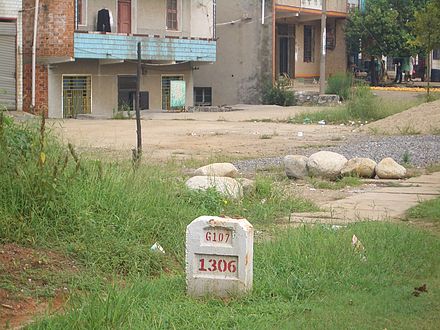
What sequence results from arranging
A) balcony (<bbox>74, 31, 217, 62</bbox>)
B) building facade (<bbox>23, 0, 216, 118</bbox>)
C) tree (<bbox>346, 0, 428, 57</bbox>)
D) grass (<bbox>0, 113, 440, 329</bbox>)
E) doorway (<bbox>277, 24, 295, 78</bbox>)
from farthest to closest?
doorway (<bbox>277, 24, 295, 78</bbox>), tree (<bbox>346, 0, 428, 57</bbox>), balcony (<bbox>74, 31, 217, 62</bbox>), building facade (<bbox>23, 0, 216, 118</bbox>), grass (<bbox>0, 113, 440, 329</bbox>)

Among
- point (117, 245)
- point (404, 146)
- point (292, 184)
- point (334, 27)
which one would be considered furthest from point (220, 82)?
point (117, 245)

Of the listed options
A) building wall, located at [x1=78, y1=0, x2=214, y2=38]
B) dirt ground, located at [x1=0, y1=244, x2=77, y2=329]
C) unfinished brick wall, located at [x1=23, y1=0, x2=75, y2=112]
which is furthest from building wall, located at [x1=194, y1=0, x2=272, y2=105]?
dirt ground, located at [x1=0, y1=244, x2=77, y2=329]

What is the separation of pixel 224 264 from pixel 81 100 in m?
32.5

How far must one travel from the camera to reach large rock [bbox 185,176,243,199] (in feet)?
38.4

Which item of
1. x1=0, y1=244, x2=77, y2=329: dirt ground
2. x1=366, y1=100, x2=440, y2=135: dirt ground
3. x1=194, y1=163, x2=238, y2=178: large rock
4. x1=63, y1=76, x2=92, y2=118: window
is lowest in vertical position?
x1=0, y1=244, x2=77, y2=329: dirt ground

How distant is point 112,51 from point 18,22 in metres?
4.37

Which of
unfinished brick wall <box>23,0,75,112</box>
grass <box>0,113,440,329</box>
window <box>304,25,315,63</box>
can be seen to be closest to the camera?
grass <box>0,113,440,329</box>

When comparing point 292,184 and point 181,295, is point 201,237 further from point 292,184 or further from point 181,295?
point 292,184

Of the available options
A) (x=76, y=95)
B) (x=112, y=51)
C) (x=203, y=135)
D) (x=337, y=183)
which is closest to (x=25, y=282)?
(x=337, y=183)

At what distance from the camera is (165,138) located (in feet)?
85.8

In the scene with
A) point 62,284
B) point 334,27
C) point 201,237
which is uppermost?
point 334,27

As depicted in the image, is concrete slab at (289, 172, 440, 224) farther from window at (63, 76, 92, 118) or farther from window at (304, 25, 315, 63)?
window at (304, 25, 315, 63)

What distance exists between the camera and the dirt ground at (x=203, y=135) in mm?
21703

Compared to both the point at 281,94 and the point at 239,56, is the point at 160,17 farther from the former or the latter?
the point at 281,94
